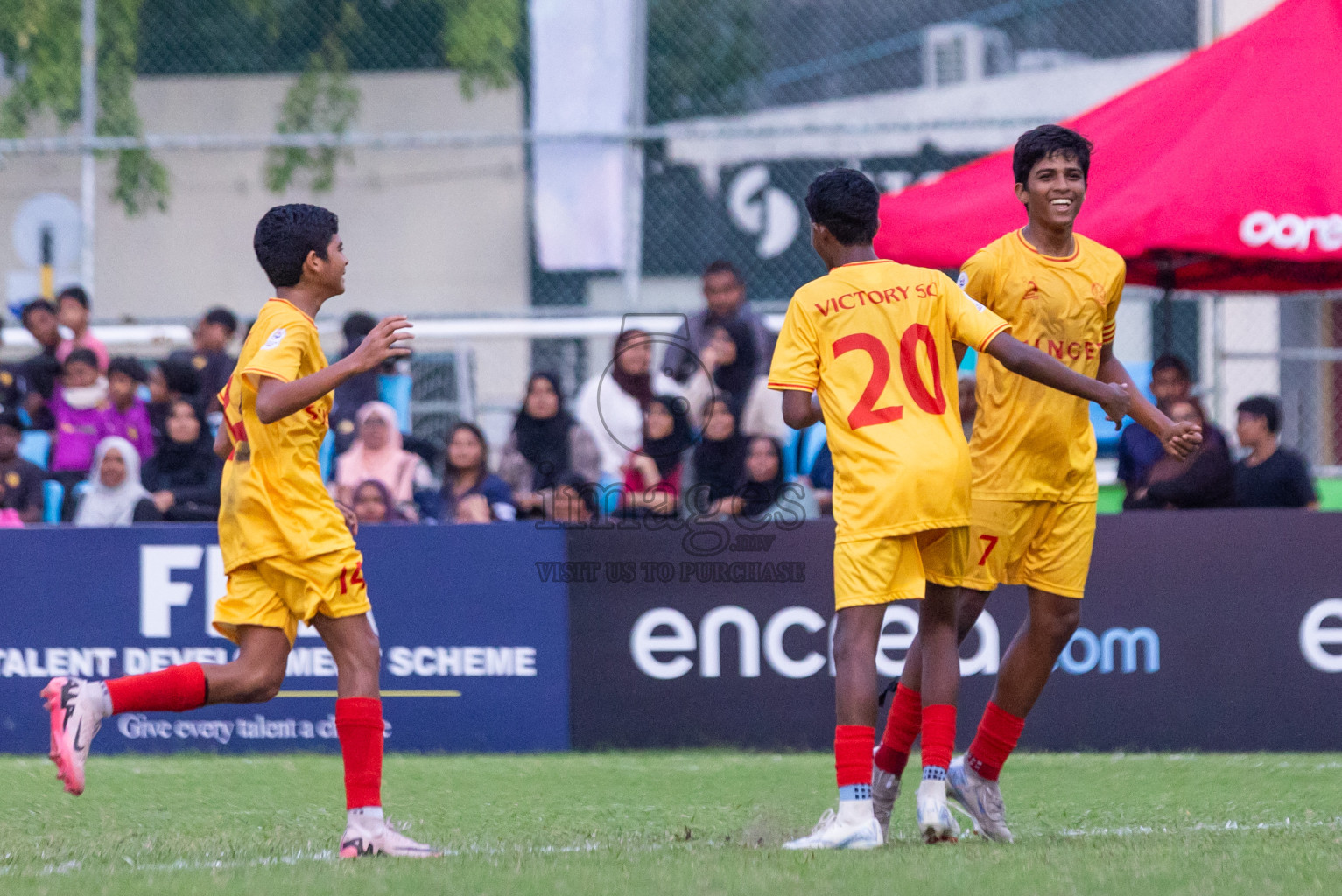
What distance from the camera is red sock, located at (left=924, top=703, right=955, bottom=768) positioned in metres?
4.79

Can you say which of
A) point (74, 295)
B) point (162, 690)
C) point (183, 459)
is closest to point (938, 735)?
point (162, 690)

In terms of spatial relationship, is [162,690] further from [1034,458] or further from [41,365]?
[41,365]

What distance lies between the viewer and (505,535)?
7.61 metres

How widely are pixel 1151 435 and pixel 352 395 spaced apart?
15.1 ft

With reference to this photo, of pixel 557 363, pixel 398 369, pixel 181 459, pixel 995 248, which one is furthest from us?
pixel 557 363

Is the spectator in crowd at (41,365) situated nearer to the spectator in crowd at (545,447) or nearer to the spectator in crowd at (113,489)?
the spectator in crowd at (113,489)

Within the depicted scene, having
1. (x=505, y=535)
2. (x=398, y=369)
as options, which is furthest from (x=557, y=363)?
(x=505, y=535)

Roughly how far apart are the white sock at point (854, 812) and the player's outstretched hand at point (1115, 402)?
4.30 feet

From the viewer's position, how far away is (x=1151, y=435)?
8.59 m

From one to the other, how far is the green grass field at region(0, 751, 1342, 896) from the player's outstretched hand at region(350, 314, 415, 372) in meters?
1.36

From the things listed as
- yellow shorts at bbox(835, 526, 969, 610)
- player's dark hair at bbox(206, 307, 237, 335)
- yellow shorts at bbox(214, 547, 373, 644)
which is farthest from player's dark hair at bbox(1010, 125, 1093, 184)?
player's dark hair at bbox(206, 307, 237, 335)

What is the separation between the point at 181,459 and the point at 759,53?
44.2 ft

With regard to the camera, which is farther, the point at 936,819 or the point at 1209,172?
the point at 1209,172

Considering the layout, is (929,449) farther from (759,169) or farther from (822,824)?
(759,169)
